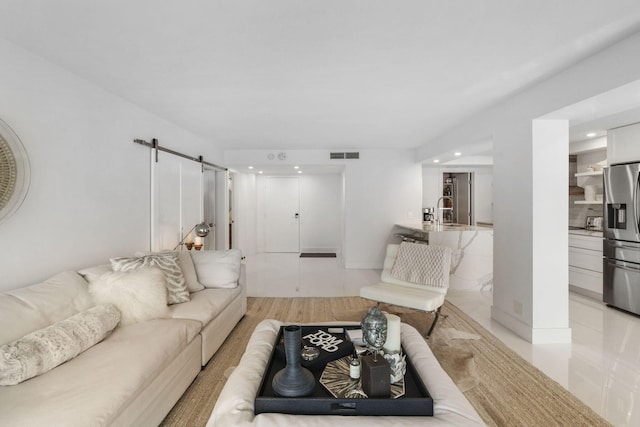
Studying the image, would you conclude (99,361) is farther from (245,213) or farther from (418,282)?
(245,213)

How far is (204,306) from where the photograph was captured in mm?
2477

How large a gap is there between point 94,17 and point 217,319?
2.28 meters

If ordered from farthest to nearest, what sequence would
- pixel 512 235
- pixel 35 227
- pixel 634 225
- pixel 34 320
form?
pixel 634 225, pixel 512 235, pixel 35 227, pixel 34 320

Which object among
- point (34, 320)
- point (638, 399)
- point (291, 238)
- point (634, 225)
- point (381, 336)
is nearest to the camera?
point (381, 336)

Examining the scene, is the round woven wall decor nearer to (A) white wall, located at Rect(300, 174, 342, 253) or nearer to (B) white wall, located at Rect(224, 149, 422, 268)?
(B) white wall, located at Rect(224, 149, 422, 268)

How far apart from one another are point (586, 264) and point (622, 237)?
68cm

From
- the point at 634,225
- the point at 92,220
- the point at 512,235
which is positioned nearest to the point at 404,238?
the point at 512,235

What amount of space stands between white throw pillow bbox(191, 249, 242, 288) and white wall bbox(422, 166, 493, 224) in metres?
5.03

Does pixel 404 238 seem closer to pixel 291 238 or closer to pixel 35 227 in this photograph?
pixel 291 238

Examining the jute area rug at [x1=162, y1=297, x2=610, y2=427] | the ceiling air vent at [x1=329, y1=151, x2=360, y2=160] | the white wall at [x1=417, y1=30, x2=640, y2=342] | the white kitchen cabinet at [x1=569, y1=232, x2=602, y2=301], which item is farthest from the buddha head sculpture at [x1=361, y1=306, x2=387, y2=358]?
the ceiling air vent at [x1=329, y1=151, x2=360, y2=160]

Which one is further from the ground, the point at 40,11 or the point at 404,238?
the point at 40,11

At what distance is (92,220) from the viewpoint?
A: 2.64 meters

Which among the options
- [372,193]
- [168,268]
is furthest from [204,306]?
[372,193]

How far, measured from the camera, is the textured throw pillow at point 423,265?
3189 millimetres
